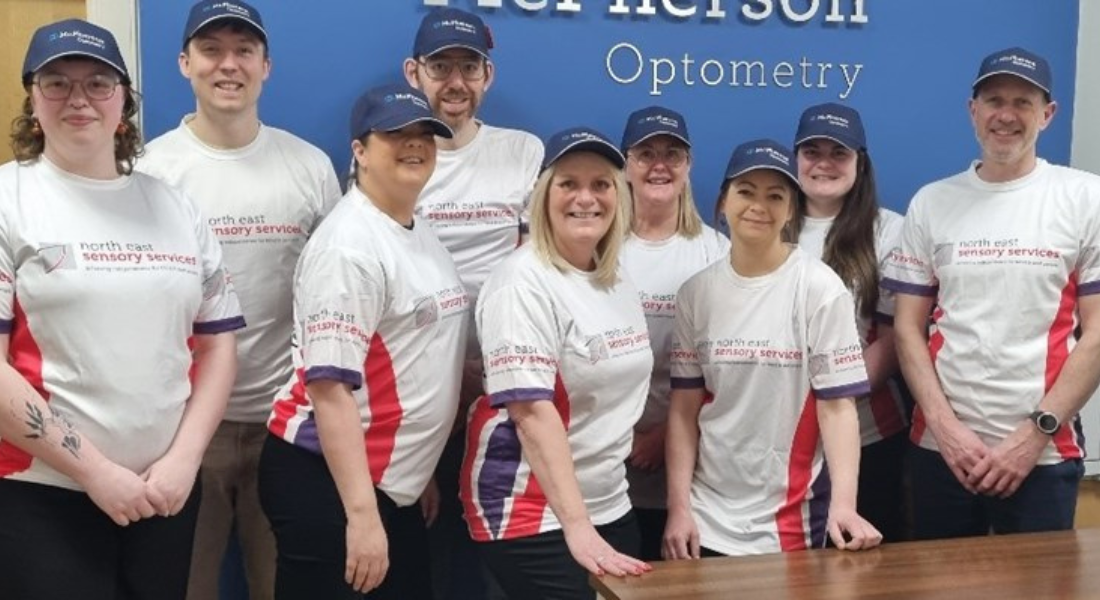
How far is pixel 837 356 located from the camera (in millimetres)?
2285

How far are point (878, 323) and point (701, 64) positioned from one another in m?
0.92

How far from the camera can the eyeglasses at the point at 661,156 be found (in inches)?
107

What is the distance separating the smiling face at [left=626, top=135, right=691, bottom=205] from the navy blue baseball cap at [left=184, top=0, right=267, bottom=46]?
0.91 m

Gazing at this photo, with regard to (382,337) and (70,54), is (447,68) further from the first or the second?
(70,54)

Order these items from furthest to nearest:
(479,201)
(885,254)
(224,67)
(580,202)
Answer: (885,254) < (479,201) < (224,67) < (580,202)

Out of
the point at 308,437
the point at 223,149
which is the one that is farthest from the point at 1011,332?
the point at 223,149

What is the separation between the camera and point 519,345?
6.95 feet

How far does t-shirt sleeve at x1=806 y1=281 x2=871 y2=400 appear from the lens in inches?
89.7

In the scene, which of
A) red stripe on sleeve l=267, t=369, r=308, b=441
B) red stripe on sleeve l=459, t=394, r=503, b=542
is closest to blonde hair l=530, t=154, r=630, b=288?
red stripe on sleeve l=459, t=394, r=503, b=542

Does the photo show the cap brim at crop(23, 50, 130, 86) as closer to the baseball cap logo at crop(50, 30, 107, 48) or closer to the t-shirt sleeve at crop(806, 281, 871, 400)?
the baseball cap logo at crop(50, 30, 107, 48)

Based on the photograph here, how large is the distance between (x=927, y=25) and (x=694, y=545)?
6.37 ft

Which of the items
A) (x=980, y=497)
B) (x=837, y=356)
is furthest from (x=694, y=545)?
(x=980, y=497)

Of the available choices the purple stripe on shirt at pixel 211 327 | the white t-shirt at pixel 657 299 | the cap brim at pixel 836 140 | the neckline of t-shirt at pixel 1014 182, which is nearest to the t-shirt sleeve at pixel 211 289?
the purple stripe on shirt at pixel 211 327

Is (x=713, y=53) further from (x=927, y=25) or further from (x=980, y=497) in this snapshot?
(x=980, y=497)
